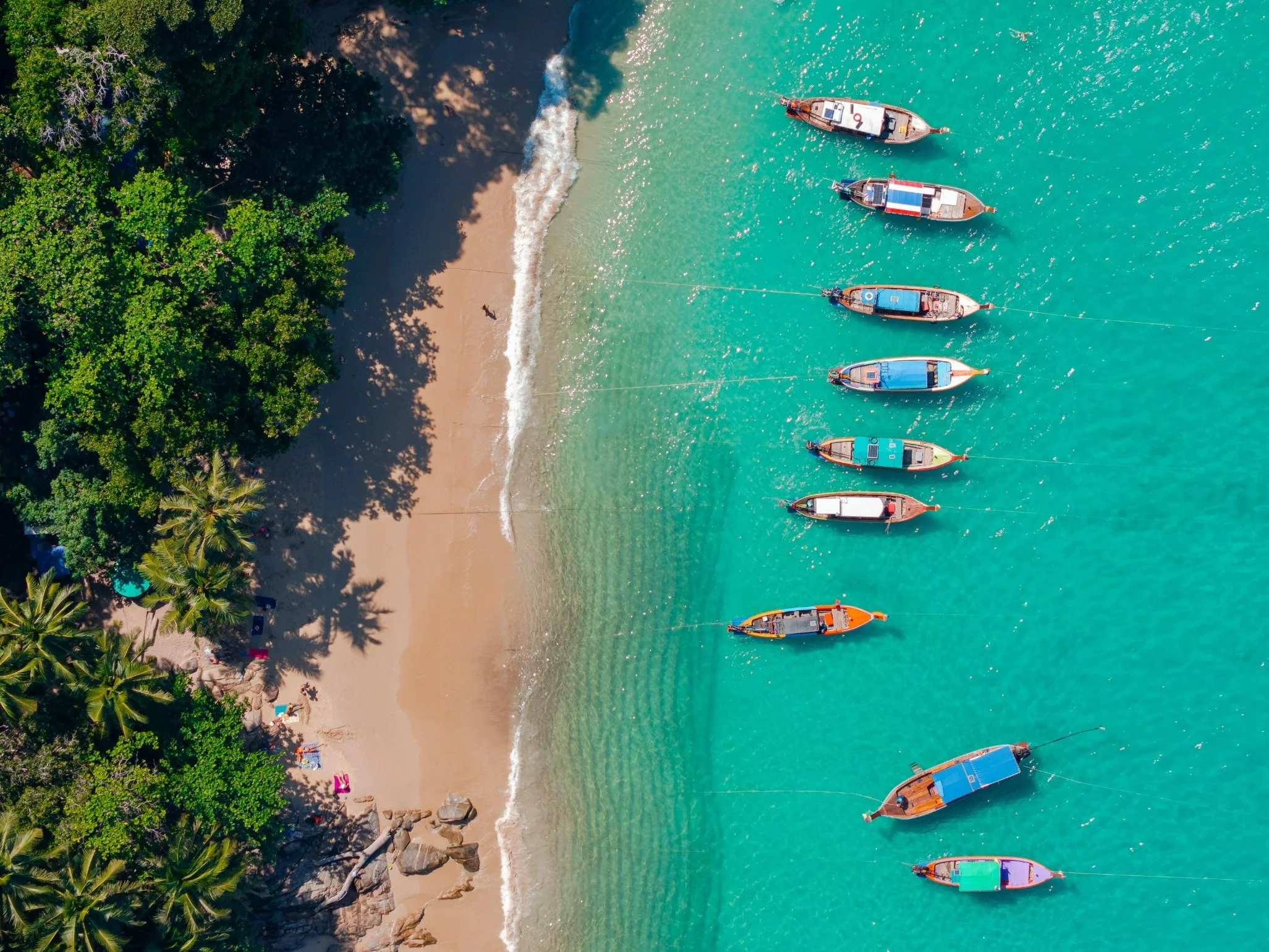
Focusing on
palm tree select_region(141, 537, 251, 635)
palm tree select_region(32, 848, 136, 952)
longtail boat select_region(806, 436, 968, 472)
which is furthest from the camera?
longtail boat select_region(806, 436, 968, 472)

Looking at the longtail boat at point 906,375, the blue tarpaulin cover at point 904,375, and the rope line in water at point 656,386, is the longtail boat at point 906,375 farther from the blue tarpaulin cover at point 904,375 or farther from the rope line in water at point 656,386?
the rope line in water at point 656,386

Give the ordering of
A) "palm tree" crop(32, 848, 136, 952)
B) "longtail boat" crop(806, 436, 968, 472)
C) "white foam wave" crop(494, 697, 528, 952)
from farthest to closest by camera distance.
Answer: "white foam wave" crop(494, 697, 528, 952) < "longtail boat" crop(806, 436, 968, 472) < "palm tree" crop(32, 848, 136, 952)

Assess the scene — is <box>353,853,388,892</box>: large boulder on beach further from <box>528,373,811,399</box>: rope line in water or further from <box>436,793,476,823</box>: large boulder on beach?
<box>528,373,811,399</box>: rope line in water

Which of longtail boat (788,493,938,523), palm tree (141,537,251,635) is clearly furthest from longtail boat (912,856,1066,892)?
palm tree (141,537,251,635)

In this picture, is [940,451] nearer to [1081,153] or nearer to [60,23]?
[1081,153]

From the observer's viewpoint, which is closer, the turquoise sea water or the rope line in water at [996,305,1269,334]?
the turquoise sea water

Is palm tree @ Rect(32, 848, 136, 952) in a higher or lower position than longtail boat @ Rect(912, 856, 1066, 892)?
lower

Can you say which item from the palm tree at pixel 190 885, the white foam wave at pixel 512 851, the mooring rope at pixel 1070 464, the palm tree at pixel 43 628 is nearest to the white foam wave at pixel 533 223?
the white foam wave at pixel 512 851

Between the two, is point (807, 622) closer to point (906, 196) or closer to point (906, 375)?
point (906, 375)

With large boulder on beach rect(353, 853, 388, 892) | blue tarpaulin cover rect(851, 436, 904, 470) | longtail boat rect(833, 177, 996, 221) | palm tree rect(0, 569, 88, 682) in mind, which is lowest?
large boulder on beach rect(353, 853, 388, 892)
